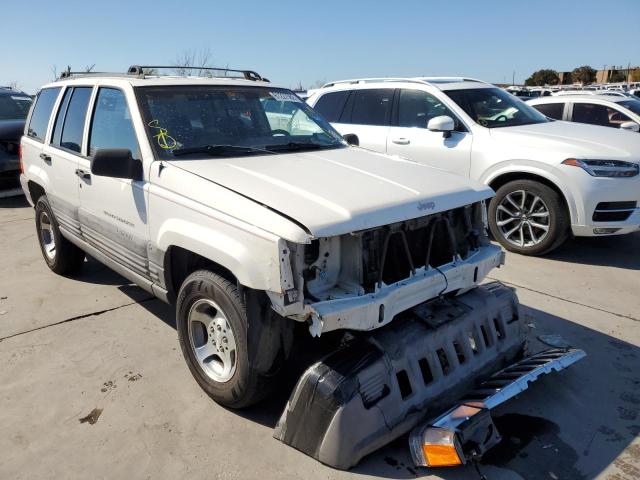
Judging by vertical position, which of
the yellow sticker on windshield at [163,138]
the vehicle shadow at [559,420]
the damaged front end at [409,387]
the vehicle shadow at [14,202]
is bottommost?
the vehicle shadow at [559,420]

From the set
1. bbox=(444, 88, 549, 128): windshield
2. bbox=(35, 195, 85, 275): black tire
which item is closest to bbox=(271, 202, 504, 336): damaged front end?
bbox=(35, 195, 85, 275): black tire

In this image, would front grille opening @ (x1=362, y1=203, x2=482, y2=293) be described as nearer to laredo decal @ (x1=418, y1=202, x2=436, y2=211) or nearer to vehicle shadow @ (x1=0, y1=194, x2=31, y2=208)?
laredo decal @ (x1=418, y1=202, x2=436, y2=211)

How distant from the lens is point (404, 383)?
9.49ft

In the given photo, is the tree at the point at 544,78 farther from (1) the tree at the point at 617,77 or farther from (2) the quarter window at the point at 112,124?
(2) the quarter window at the point at 112,124

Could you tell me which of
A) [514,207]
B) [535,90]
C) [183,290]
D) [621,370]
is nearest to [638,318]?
[621,370]

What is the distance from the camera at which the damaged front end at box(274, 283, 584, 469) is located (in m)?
2.63

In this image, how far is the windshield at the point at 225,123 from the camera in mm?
3535

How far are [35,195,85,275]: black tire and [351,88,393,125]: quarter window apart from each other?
163 inches

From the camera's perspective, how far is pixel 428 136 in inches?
265

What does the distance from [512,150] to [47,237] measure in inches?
208

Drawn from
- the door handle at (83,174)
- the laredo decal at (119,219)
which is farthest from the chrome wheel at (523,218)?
the door handle at (83,174)

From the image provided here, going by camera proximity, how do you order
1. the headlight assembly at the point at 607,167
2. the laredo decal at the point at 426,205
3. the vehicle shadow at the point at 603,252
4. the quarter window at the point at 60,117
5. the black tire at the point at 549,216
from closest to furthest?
the laredo decal at the point at 426,205 → the quarter window at the point at 60,117 → the headlight assembly at the point at 607,167 → the black tire at the point at 549,216 → the vehicle shadow at the point at 603,252

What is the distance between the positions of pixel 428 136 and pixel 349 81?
1.78 m

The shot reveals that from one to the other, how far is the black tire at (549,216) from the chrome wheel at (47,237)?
500 centimetres
